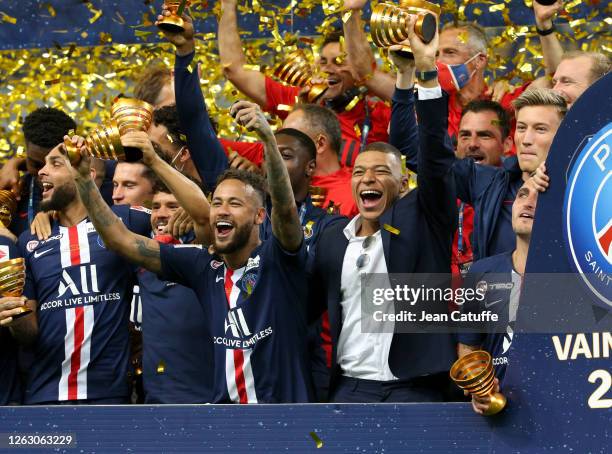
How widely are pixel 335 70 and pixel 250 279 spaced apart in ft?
Result: 5.95

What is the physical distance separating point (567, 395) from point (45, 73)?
540cm

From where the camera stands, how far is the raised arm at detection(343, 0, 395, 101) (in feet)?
21.0

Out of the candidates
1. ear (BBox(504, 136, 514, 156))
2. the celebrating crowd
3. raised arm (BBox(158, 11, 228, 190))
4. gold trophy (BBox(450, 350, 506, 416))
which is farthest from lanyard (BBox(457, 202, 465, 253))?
gold trophy (BBox(450, 350, 506, 416))

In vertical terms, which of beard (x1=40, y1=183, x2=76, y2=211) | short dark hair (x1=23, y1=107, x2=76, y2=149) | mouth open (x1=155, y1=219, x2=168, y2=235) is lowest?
mouth open (x1=155, y1=219, x2=168, y2=235)

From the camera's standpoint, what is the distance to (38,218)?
6070 millimetres

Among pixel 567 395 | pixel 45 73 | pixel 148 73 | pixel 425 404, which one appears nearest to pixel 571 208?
pixel 567 395

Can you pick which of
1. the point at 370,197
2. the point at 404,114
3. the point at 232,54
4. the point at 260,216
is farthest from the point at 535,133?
the point at 232,54

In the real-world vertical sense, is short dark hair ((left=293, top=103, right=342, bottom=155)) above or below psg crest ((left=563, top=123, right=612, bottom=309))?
above

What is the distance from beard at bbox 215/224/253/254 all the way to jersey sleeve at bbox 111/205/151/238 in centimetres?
74

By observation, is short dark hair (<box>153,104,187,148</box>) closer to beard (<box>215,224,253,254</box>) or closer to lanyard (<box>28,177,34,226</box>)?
lanyard (<box>28,177,34,226</box>)

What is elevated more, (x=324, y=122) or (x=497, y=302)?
(x=324, y=122)

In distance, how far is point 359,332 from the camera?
5137mm

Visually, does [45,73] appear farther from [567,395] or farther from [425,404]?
[567,395]

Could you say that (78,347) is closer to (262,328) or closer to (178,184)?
(178,184)
